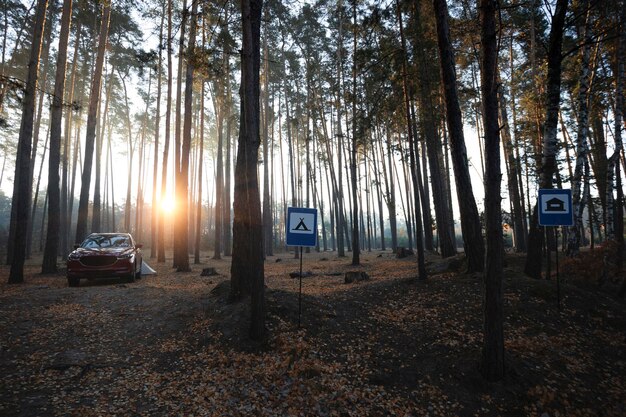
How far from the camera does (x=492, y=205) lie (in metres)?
4.20

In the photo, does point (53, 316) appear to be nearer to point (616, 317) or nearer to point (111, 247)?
point (111, 247)

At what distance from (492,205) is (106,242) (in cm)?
1185

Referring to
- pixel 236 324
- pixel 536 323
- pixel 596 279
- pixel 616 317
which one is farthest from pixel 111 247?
pixel 596 279

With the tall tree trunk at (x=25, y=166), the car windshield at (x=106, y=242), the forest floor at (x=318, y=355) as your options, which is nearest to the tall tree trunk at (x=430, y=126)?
the forest floor at (x=318, y=355)

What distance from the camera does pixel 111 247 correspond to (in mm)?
10562

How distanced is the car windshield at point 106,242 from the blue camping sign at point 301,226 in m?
8.11

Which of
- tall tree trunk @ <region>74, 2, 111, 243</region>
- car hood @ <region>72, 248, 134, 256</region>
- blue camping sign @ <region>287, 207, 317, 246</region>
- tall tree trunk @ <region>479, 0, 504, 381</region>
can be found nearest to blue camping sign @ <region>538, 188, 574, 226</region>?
tall tree trunk @ <region>479, 0, 504, 381</region>

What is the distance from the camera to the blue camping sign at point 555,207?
22.2ft

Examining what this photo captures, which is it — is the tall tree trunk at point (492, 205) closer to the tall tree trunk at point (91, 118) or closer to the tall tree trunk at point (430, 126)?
the tall tree trunk at point (430, 126)

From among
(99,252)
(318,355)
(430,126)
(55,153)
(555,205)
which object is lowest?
(318,355)

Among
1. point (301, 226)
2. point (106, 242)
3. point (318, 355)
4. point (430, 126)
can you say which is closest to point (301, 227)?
point (301, 226)

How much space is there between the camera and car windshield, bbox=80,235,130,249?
1041 centimetres

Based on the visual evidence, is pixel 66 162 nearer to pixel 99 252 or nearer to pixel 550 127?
pixel 99 252

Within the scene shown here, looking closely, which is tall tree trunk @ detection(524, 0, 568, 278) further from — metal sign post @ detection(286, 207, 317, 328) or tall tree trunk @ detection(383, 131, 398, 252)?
tall tree trunk @ detection(383, 131, 398, 252)
